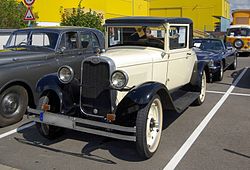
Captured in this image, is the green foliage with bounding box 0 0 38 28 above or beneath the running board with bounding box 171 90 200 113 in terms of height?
above

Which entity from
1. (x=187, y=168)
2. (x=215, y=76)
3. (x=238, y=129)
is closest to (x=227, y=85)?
(x=215, y=76)

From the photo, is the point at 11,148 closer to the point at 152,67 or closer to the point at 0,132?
the point at 0,132

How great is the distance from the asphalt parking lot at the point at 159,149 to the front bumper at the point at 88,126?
0.40 m

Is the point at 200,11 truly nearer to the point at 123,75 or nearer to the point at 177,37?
the point at 177,37

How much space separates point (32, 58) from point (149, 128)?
10.8 feet

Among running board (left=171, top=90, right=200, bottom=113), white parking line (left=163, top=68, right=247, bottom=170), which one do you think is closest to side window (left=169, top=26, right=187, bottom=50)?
running board (left=171, top=90, right=200, bottom=113)

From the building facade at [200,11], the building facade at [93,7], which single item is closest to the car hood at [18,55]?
the building facade at [93,7]

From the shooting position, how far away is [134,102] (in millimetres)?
4359

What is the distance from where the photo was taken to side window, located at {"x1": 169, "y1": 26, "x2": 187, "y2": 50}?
5.79 meters

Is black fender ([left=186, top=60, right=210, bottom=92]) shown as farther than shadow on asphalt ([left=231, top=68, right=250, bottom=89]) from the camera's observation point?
No

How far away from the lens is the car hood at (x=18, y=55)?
627 cm

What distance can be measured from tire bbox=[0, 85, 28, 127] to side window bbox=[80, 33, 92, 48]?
2.23m

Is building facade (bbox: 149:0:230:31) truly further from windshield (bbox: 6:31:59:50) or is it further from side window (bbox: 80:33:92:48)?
windshield (bbox: 6:31:59:50)

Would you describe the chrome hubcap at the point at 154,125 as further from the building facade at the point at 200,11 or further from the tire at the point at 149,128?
the building facade at the point at 200,11
